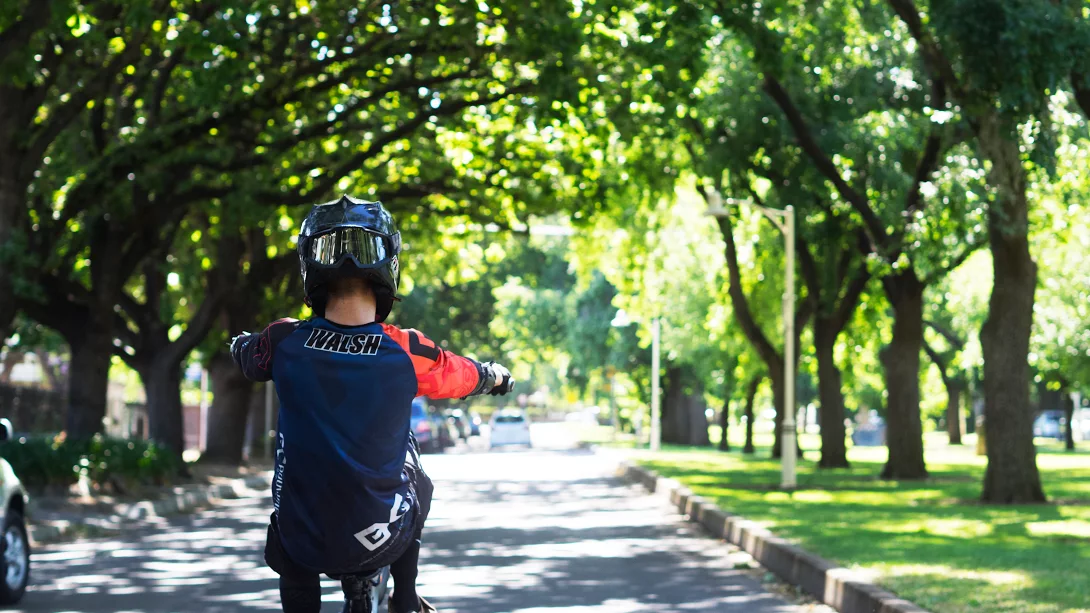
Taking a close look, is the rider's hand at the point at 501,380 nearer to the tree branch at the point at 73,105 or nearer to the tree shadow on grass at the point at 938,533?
the tree shadow on grass at the point at 938,533

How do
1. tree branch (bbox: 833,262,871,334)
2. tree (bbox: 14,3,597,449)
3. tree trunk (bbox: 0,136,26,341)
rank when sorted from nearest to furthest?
tree trunk (bbox: 0,136,26,341) → tree (bbox: 14,3,597,449) → tree branch (bbox: 833,262,871,334)

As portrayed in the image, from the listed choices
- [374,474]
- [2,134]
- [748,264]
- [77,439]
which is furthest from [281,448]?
[748,264]

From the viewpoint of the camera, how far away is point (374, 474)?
174 inches

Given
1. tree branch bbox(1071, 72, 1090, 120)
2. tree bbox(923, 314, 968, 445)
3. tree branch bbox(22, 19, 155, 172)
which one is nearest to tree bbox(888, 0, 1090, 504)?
tree branch bbox(1071, 72, 1090, 120)

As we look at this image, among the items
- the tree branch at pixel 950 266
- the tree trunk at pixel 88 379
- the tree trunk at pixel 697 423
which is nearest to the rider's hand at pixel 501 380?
the tree trunk at pixel 88 379

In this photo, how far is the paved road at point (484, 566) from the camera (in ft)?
34.8

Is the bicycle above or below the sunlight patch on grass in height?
above

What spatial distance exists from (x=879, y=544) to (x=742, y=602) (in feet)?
9.12

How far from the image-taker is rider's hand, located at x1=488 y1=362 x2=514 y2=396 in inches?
195

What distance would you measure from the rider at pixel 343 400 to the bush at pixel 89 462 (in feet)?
52.4

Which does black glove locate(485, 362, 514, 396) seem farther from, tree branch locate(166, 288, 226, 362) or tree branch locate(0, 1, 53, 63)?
tree branch locate(166, 288, 226, 362)

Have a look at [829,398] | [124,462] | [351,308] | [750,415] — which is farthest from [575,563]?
[750,415]

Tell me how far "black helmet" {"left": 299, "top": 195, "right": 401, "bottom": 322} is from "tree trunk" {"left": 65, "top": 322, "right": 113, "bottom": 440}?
62.4 ft

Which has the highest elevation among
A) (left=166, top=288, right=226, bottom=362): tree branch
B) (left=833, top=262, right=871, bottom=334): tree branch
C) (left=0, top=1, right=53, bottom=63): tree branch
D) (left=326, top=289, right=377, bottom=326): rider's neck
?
(left=0, top=1, right=53, bottom=63): tree branch
